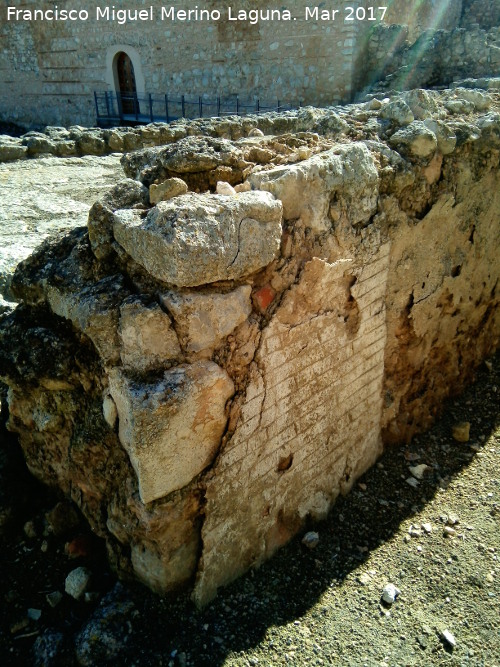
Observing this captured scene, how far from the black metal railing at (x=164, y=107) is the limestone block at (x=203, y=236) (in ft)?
26.5

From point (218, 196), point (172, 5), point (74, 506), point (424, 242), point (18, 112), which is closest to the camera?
point (218, 196)

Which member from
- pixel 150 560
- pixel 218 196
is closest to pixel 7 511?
pixel 150 560

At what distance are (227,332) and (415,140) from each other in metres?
1.51

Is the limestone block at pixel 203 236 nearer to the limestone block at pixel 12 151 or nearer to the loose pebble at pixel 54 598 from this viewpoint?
the loose pebble at pixel 54 598

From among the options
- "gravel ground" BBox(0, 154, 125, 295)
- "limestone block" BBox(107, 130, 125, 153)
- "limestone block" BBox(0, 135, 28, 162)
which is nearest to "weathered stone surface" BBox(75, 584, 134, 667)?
"gravel ground" BBox(0, 154, 125, 295)

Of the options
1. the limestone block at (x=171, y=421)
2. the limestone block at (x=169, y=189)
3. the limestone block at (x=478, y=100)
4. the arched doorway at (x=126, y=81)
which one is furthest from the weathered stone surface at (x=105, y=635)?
the arched doorway at (x=126, y=81)

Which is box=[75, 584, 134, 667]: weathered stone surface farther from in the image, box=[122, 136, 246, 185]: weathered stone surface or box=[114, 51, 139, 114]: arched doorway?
box=[114, 51, 139, 114]: arched doorway

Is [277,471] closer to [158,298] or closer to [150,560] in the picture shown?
[150,560]

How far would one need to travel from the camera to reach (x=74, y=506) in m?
2.42

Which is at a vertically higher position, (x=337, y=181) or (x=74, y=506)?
(x=337, y=181)

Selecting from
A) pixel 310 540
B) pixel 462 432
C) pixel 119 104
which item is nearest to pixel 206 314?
pixel 310 540

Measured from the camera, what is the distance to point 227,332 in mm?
1883

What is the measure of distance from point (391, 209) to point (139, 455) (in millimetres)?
1647

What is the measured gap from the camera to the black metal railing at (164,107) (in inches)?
390
